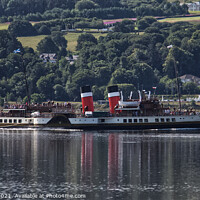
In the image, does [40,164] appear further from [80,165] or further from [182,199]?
[182,199]

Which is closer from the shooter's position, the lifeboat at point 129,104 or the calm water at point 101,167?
the calm water at point 101,167

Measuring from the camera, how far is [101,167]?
2980 inches

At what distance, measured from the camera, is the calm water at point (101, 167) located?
208 feet

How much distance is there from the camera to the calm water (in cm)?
6341

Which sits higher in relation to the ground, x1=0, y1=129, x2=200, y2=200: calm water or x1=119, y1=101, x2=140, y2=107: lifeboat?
x1=119, y1=101, x2=140, y2=107: lifeboat

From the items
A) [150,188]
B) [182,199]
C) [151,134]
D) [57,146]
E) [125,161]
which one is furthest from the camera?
[151,134]

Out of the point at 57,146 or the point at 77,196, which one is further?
the point at 57,146

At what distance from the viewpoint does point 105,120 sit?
124750mm

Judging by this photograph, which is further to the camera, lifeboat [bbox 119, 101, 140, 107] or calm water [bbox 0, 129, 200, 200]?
lifeboat [bbox 119, 101, 140, 107]

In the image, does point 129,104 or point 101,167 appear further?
point 129,104

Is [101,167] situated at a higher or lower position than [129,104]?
lower

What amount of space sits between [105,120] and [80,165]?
48.1 m

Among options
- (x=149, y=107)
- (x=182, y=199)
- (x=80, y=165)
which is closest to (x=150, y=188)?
(x=182, y=199)

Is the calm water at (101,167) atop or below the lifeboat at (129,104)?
below
